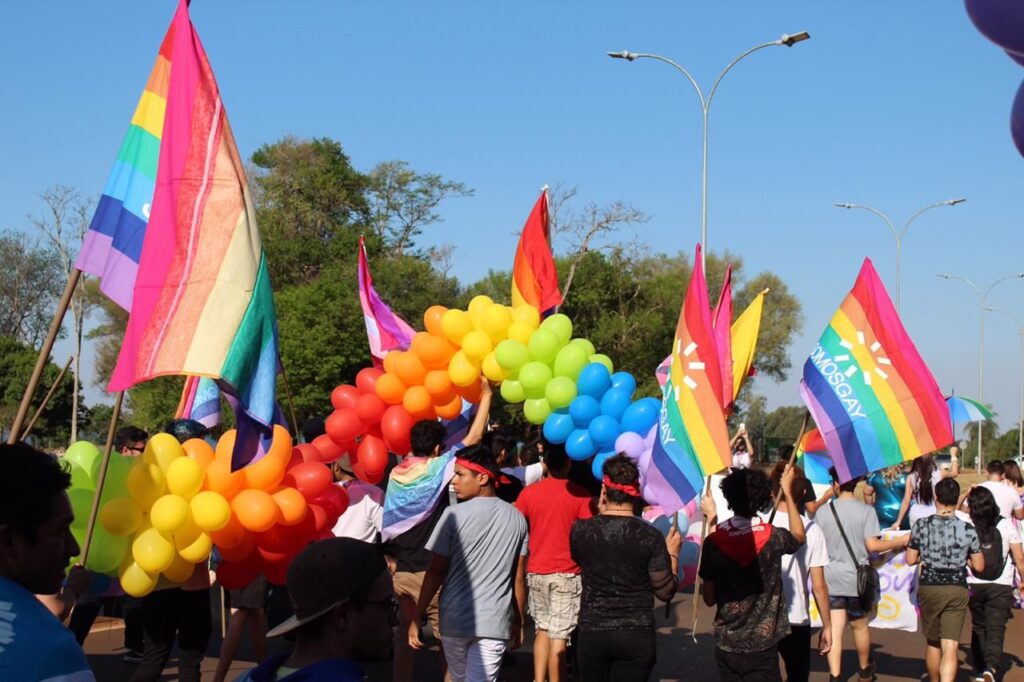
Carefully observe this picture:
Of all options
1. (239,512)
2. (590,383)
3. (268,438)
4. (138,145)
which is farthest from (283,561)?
(590,383)

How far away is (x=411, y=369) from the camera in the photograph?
1048 centimetres

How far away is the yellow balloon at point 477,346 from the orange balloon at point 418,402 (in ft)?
1.76

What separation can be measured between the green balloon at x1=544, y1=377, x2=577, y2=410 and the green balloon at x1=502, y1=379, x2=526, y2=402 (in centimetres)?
33

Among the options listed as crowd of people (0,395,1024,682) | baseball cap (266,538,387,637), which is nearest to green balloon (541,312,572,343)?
crowd of people (0,395,1024,682)

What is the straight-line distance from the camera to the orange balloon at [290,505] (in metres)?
6.82

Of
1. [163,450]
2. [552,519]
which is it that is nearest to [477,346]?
[552,519]

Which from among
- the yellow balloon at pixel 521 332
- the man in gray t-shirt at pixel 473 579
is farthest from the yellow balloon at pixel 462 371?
the man in gray t-shirt at pixel 473 579

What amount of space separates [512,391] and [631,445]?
1.28m

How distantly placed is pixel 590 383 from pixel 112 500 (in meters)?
4.28

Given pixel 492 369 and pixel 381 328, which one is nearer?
pixel 492 369

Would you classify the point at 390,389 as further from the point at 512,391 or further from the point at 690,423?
the point at 690,423

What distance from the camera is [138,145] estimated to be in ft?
21.9

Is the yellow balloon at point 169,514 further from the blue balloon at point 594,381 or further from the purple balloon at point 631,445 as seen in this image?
the blue balloon at point 594,381

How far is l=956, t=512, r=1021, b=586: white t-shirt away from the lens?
945 cm
